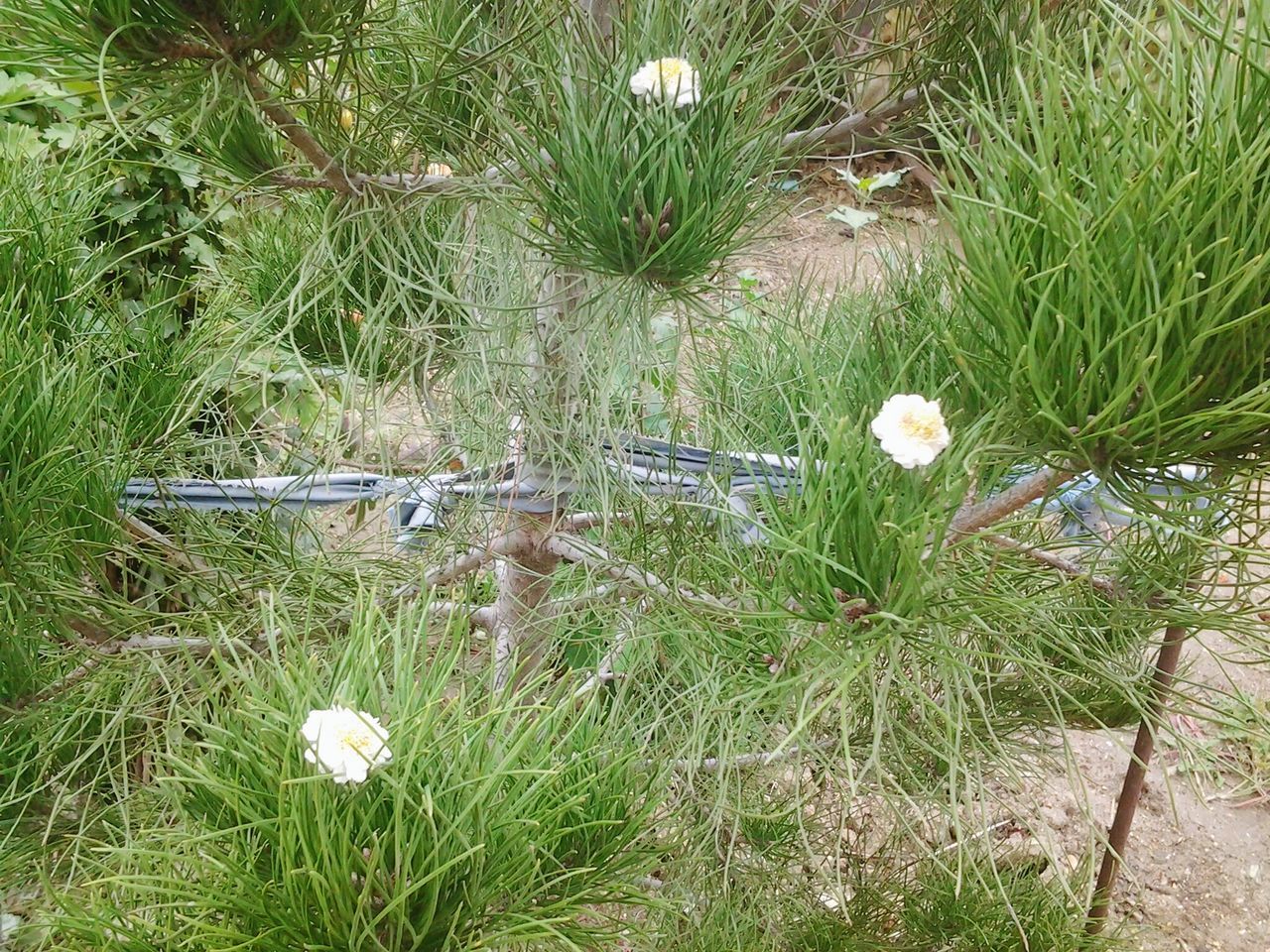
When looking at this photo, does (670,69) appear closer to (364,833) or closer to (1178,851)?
(364,833)

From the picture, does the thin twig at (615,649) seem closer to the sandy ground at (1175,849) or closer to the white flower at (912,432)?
the white flower at (912,432)

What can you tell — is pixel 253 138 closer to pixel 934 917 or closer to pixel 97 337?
pixel 97 337

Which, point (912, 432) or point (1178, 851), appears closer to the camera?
point (912, 432)

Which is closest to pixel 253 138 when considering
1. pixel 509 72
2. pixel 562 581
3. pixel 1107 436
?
pixel 509 72

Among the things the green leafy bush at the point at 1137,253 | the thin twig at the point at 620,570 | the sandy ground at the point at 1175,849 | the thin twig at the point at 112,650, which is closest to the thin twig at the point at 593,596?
the thin twig at the point at 620,570

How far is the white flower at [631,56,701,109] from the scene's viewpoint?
0.33 m

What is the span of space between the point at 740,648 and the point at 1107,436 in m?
0.17

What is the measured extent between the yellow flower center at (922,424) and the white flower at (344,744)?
0.17m

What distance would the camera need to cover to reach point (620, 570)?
1.72ft

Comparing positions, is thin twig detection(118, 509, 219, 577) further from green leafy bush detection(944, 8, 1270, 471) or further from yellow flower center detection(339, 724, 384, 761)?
green leafy bush detection(944, 8, 1270, 471)

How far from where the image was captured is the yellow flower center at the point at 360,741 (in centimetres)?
25

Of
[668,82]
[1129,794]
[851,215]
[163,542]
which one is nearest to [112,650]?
[163,542]

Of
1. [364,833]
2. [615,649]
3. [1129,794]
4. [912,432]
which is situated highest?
[912,432]

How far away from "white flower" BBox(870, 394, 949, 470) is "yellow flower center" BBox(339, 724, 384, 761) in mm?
160
